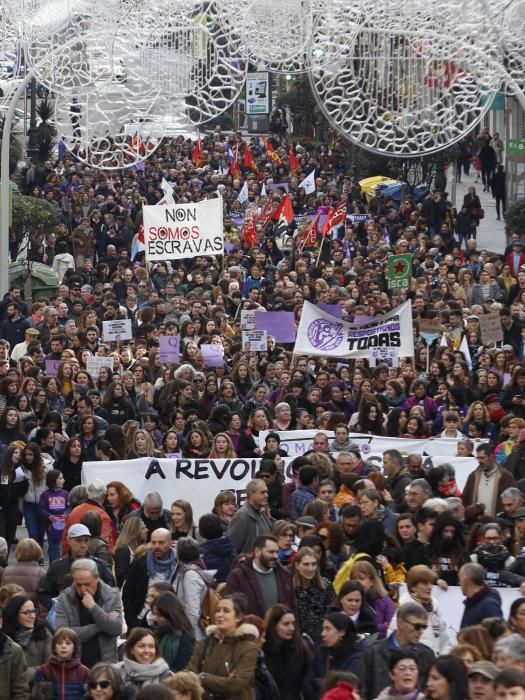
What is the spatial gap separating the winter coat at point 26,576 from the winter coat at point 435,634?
2520 millimetres

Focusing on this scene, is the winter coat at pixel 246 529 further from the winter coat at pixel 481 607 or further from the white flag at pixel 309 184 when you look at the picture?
the white flag at pixel 309 184

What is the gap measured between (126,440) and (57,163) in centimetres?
2696

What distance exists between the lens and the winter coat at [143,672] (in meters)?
10.4

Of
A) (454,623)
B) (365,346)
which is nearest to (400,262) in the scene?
(365,346)

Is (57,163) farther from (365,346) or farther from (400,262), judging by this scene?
(365,346)

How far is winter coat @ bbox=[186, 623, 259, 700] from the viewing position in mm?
10641

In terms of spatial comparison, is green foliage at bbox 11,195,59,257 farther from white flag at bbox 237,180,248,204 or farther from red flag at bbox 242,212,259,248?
white flag at bbox 237,180,248,204

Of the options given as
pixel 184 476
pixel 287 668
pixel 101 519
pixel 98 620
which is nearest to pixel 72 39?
pixel 184 476

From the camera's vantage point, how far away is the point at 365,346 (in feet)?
70.7

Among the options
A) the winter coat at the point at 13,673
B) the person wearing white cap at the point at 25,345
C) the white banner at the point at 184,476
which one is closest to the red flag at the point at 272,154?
the person wearing white cap at the point at 25,345

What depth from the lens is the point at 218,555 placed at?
13086 millimetres

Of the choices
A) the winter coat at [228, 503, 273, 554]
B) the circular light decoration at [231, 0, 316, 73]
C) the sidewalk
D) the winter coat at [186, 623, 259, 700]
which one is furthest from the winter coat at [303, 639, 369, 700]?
the sidewalk

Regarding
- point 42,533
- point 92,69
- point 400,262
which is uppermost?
point 92,69

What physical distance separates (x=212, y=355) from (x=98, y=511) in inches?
296
